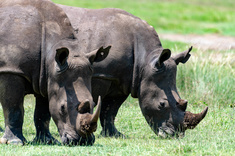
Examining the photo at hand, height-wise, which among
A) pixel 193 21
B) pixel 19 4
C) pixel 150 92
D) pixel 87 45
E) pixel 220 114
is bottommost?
pixel 193 21

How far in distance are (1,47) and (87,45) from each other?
176 centimetres

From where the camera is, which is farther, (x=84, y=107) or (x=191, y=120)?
(x=191, y=120)

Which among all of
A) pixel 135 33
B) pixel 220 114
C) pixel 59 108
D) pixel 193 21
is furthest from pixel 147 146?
pixel 193 21

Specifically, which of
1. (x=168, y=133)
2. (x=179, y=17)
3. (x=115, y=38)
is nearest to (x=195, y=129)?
(x=168, y=133)

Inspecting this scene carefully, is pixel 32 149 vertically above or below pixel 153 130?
above

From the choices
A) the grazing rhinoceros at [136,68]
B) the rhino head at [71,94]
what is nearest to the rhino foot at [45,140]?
the rhino head at [71,94]

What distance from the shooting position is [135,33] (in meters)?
9.43

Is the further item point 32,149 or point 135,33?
point 135,33

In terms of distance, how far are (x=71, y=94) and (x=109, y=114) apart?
2.33 m

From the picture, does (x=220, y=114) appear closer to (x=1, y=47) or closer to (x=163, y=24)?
(x=1, y=47)

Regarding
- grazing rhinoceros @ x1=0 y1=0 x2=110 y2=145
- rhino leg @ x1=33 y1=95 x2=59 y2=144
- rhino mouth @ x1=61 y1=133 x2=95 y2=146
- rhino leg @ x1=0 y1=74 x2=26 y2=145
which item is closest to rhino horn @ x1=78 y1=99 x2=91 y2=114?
grazing rhinoceros @ x1=0 y1=0 x2=110 y2=145

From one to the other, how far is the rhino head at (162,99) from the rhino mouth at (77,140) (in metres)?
1.90

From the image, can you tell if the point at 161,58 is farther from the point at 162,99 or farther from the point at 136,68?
the point at 162,99

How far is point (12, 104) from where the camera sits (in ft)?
25.4
